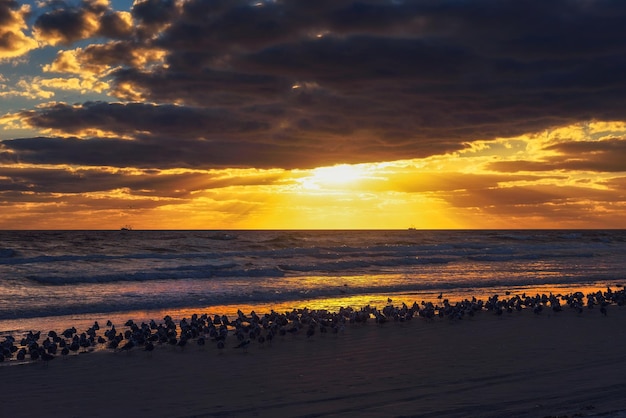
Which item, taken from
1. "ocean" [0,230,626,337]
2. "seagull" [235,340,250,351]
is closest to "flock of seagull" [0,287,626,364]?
"seagull" [235,340,250,351]

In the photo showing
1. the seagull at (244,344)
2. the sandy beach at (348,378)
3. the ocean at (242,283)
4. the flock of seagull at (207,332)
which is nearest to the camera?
the sandy beach at (348,378)

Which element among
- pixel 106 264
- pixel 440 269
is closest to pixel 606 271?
pixel 440 269

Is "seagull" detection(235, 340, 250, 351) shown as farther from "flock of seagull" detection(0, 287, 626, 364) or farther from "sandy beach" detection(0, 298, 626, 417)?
"sandy beach" detection(0, 298, 626, 417)

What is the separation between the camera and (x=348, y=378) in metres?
11.3

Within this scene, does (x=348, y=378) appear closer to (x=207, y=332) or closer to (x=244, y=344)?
(x=244, y=344)

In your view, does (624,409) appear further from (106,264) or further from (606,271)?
(106,264)

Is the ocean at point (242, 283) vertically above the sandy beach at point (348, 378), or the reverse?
the ocean at point (242, 283)

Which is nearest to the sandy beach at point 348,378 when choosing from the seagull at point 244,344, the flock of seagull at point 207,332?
the seagull at point 244,344

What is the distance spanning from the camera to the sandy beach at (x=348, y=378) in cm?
952

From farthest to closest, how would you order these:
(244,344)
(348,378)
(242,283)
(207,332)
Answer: (242,283)
(207,332)
(244,344)
(348,378)

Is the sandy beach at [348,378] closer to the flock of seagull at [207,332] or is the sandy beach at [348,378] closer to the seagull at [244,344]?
the seagull at [244,344]

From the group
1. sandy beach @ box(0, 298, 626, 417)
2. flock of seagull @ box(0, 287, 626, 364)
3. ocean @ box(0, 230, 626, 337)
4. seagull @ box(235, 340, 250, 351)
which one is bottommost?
sandy beach @ box(0, 298, 626, 417)

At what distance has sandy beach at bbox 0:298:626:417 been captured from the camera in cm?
952

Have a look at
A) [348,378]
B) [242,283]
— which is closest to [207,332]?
[348,378]
